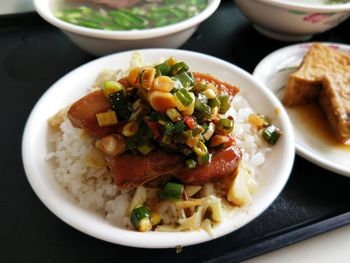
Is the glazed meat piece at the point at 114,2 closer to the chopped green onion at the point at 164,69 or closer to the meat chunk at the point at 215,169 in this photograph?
the chopped green onion at the point at 164,69

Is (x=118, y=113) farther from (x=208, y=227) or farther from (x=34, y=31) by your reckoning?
(x=34, y=31)

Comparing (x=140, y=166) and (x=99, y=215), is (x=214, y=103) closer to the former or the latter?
(x=140, y=166)

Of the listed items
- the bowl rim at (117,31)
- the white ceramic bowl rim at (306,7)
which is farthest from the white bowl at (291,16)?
the bowl rim at (117,31)

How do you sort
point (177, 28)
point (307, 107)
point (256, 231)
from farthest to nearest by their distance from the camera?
point (307, 107), point (177, 28), point (256, 231)

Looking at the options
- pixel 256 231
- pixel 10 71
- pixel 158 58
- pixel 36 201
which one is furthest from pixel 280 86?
pixel 10 71

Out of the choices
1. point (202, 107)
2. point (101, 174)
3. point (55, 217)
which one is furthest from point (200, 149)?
point (55, 217)

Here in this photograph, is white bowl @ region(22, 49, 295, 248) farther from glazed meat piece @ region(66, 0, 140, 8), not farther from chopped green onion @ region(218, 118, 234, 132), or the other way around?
glazed meat piece @ region(66, 0, 140, 8)

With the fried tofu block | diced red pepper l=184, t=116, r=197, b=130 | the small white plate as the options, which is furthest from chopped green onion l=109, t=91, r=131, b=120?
the fried tofu block
